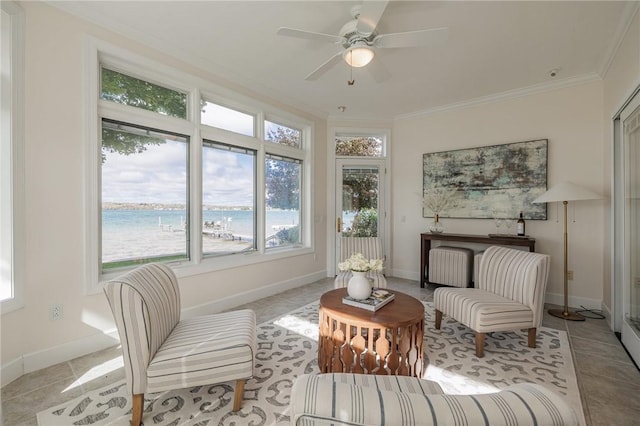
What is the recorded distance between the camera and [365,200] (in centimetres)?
531

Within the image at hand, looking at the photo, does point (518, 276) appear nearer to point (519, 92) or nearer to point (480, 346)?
point (480, 346)

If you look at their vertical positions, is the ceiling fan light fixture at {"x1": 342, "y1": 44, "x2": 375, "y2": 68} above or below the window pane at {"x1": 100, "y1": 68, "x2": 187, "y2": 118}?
above

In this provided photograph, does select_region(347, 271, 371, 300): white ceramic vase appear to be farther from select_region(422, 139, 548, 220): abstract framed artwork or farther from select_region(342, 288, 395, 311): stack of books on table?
select_region(422, 139, 548, 220): abstract framed artwork

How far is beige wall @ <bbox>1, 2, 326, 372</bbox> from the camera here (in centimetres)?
220

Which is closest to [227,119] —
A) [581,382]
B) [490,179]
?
[490,179]

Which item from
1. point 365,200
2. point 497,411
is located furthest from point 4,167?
point 365,200

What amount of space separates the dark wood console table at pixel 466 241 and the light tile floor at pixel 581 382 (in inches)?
43.9

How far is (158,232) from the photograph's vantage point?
125 inches

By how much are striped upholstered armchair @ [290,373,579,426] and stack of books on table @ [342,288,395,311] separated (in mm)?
1542

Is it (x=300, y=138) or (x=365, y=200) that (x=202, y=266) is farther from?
(x=365, y=200)

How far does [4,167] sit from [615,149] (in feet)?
18.5

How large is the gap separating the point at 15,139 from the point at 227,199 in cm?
202

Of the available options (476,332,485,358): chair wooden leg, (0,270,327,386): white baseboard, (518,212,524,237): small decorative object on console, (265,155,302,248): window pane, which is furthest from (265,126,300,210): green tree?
(518,212,524,237): small decorative object on console

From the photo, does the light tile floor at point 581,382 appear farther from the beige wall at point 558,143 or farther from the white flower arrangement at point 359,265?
the white flower arrangement at point 359,265
